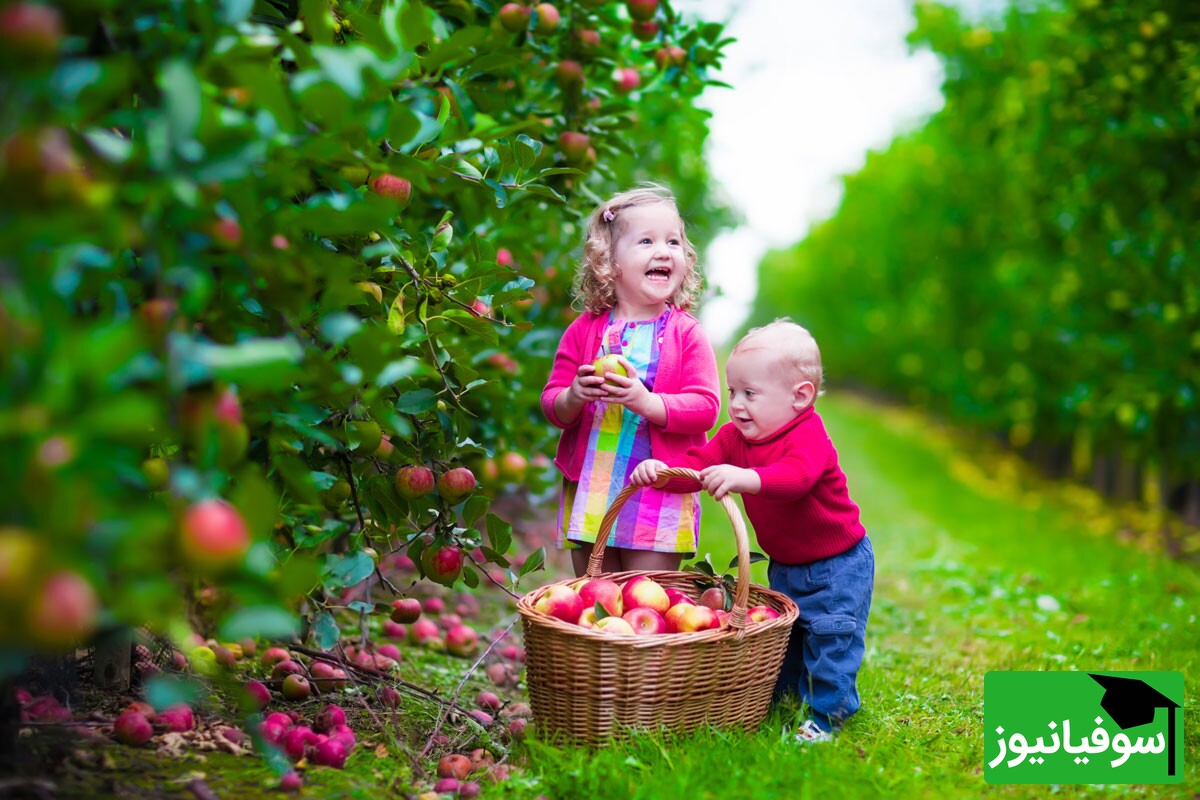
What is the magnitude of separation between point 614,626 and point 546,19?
1.75 m

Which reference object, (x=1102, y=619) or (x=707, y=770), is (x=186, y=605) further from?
(x=1102, y=619)

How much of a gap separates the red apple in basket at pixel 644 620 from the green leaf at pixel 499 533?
352 mm

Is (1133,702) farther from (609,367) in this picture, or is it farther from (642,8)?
(642,8)

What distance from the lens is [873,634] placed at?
13.2 ft

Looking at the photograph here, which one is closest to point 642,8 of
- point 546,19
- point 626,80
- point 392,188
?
point 626,80

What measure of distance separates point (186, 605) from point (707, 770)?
1.20 metres

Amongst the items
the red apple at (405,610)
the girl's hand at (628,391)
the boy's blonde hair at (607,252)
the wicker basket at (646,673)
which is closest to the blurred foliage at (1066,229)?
the boy's blonde hair at (607,252)

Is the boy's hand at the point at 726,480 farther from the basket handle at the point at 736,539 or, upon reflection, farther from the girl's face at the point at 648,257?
the girl's face at the point at 648,257

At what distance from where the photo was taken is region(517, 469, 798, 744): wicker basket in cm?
227

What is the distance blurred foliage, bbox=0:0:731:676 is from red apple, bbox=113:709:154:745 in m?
0.25

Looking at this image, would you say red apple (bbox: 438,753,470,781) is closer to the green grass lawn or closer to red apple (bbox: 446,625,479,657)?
the green grass lawn

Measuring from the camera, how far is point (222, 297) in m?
1.77

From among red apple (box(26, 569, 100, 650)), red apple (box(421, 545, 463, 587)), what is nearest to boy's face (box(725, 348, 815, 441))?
red apple (box(421, 545, 463, 587))

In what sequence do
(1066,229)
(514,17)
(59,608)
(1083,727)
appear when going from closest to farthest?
(59,608) → (1083,727) → (514,17) → (1066,229)
